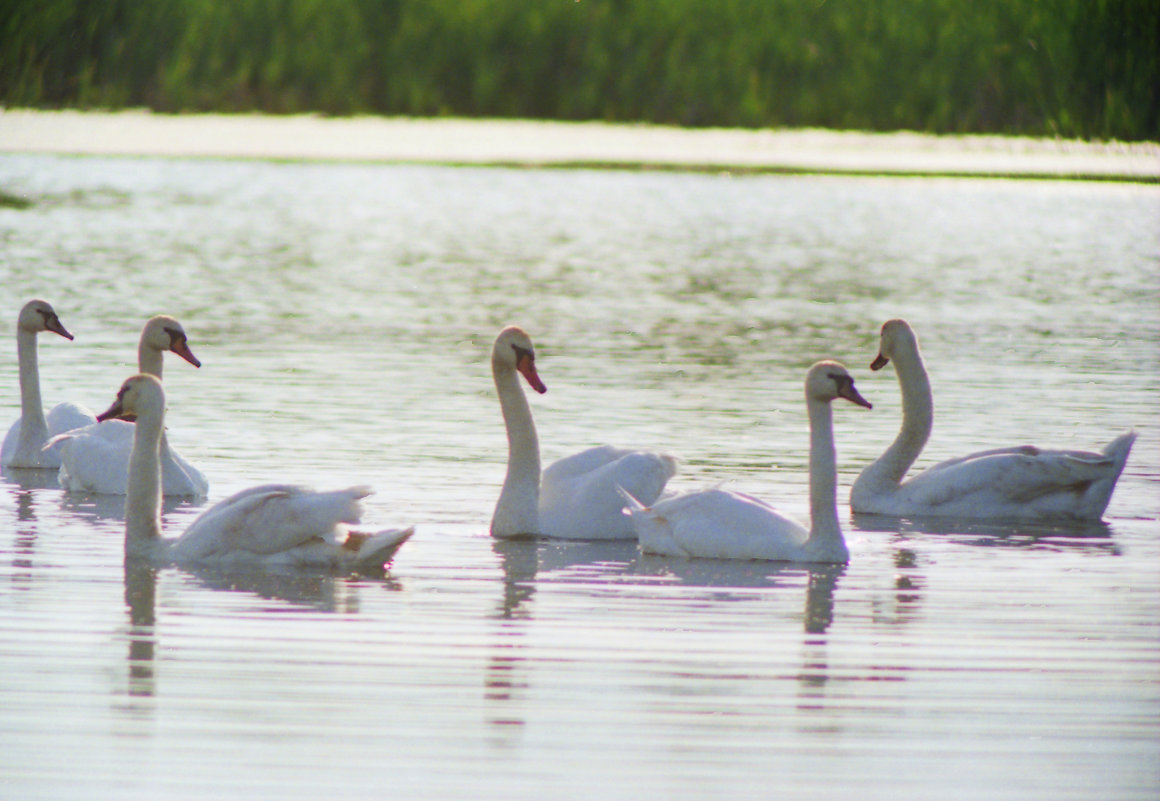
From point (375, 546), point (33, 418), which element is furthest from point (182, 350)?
point (375, 546)

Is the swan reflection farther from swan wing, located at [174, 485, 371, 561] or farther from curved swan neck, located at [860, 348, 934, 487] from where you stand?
swan wing, located at [174, 485, 371, 561]

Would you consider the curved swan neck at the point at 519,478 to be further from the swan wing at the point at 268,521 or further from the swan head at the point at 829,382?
the swan head at the point at 829,382

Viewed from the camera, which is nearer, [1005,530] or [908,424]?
[1005,530]

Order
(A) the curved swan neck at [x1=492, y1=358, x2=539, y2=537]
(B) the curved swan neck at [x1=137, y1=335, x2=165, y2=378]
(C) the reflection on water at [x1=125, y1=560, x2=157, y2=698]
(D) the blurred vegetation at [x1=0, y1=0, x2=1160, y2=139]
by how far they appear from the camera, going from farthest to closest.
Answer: (D) the blurred vegetation at [x1=0, y1=0, x2=1160, y2=139] < (B) the curved swan neck at [x1=137, y1=335, x2=165, y2=378] < (A) the curved swan neck at [x1=492, y1=358, x2=539, y2=537] < (C) the reflection on water at [x1=125, y1=560, x2=157, y2=698]

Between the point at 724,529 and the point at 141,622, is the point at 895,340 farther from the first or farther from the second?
the point at 141,622

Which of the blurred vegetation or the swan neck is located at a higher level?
the blurred vegetation

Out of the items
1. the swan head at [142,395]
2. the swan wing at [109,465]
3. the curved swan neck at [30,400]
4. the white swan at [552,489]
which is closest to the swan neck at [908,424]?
the white swan at [552,489]

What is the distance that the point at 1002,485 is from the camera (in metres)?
10.8

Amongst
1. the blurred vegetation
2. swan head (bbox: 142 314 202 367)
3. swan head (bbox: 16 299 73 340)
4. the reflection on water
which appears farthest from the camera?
the blurred vegetation

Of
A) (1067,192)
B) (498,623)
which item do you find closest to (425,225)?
(1067,192)

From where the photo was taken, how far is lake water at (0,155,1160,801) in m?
6.30

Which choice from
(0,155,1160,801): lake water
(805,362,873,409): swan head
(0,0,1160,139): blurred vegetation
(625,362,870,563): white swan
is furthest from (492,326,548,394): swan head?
(0,0,1160,139): blurred vegetation

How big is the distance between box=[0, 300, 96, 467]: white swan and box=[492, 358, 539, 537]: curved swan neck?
9.54ft

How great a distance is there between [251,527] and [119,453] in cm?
223
